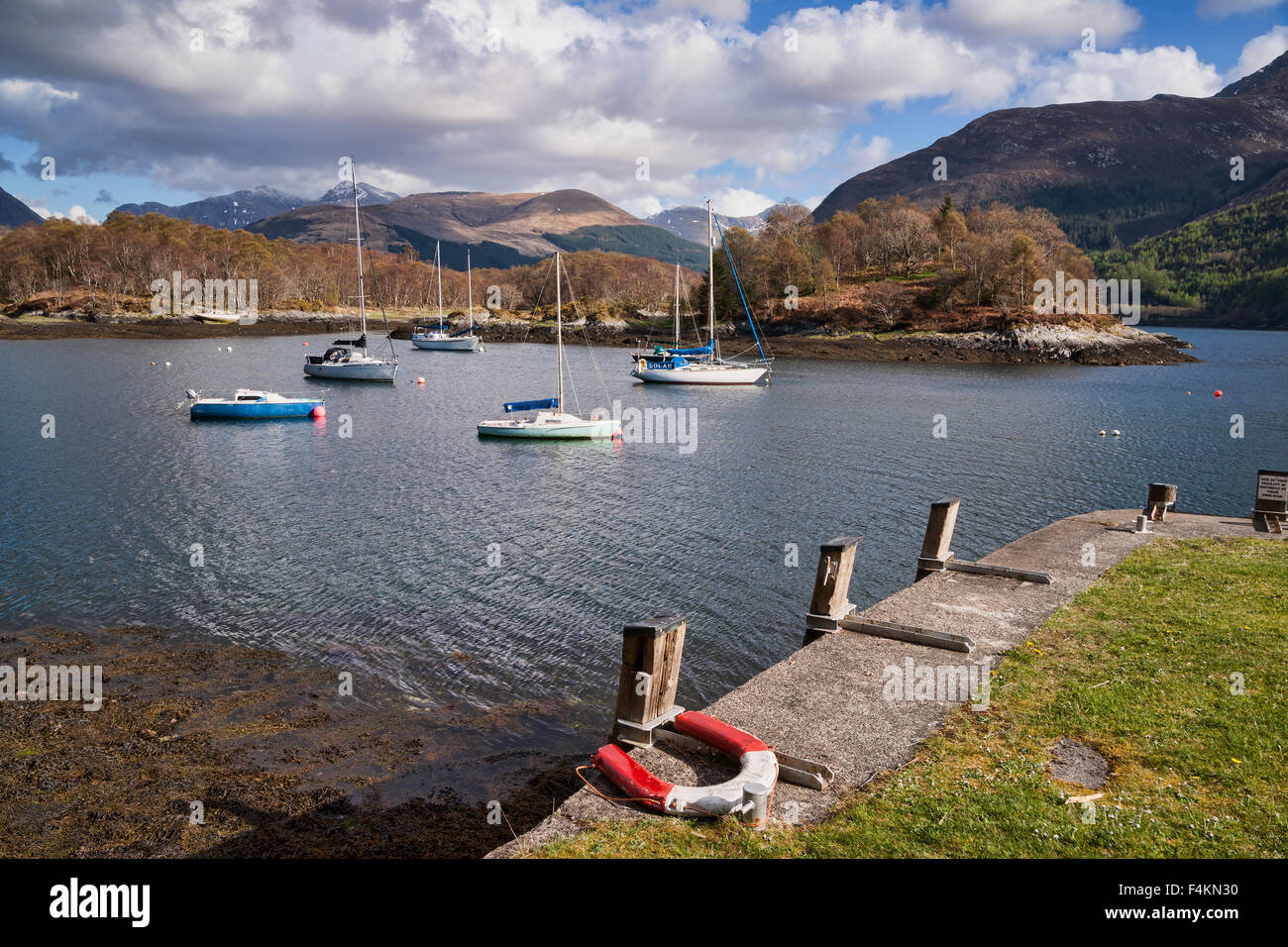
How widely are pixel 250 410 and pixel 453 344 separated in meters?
65.6

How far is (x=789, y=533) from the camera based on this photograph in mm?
25422

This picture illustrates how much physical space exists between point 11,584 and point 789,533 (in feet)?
68.1

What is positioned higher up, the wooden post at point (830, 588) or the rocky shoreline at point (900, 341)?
the rocky shoreline at point (900, 341)

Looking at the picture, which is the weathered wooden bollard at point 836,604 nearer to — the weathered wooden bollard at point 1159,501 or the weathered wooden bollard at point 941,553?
the weathered wooden bollard at point 941,553

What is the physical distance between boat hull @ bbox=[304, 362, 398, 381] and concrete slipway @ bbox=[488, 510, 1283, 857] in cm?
5649

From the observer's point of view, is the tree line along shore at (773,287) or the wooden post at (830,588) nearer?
the wooden post at (830,588)

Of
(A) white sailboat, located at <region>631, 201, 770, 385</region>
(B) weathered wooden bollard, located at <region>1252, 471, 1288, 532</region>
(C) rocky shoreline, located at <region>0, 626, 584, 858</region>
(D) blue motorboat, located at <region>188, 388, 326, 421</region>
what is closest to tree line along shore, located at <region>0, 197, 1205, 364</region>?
(A) white sailboat, located at <region>631, 201, 770, 385</region>

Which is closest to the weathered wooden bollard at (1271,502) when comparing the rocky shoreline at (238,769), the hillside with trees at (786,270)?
the rocky shoreline at (238,769)

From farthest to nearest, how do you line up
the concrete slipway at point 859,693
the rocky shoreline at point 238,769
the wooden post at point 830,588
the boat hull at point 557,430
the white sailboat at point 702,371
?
the white sailboat at point 702,371, the boat hull at point 557,430, the wooden post at point 830,588, the rocky shoreline at point 238,769, the concrete slipway at point 859,693

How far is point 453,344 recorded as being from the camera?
110375 mm

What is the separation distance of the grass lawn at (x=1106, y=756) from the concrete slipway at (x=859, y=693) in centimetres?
30

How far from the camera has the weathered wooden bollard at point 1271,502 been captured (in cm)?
1902

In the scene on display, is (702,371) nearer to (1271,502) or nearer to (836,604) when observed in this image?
(1271,502)

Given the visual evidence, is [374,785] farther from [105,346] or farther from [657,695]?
[105,346]
